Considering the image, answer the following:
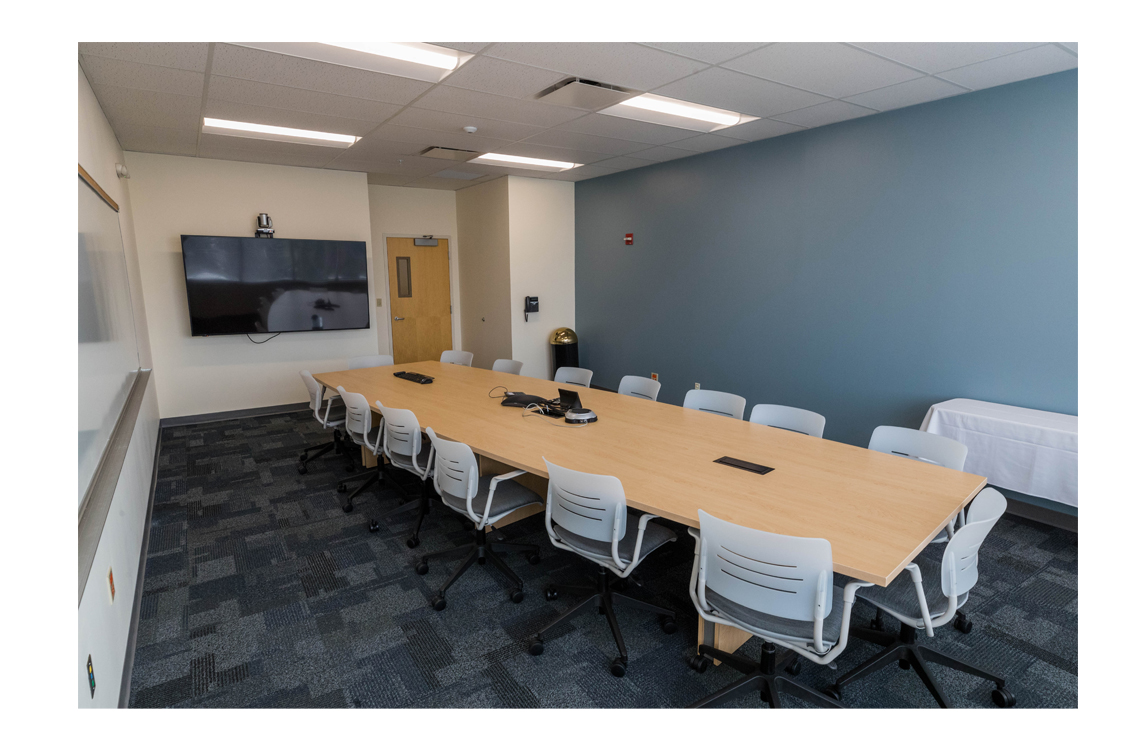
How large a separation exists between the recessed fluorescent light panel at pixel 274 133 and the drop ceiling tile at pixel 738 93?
3054mm

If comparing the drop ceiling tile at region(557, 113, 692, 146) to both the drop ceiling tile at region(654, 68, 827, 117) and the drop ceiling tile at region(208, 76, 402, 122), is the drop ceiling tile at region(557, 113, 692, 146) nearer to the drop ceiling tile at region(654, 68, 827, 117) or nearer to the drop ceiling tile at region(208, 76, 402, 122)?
the drop ceiling tile at region(654, 68, 827, 117)

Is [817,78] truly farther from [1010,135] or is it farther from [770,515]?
[770,515]

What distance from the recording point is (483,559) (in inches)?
119

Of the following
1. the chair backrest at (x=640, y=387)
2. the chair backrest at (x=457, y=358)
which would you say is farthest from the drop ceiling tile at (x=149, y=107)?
the chair backrest at (x=640, y=387)

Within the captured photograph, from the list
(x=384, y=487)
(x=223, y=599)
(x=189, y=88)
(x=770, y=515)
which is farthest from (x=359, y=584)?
(x=189, y=88)

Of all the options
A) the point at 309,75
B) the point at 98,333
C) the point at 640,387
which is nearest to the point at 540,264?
the point at 640,387

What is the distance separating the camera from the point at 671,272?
6.29 metres

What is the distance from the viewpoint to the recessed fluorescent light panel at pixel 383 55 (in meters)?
3.05

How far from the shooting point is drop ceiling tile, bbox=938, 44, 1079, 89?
10.5 feet

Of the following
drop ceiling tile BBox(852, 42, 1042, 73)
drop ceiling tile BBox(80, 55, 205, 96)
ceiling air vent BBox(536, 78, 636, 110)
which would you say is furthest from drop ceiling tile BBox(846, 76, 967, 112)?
drop ceiling tile BBox(80, 55, 205, 96)

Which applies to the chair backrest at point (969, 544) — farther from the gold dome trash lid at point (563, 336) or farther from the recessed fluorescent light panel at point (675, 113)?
the gold dome trash lid at point (563, 336)

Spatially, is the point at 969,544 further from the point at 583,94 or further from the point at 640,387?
the point at 583,94

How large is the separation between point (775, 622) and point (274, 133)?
5348 millimetres

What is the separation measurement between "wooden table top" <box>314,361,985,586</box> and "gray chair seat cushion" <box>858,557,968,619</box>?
27 centimetres
